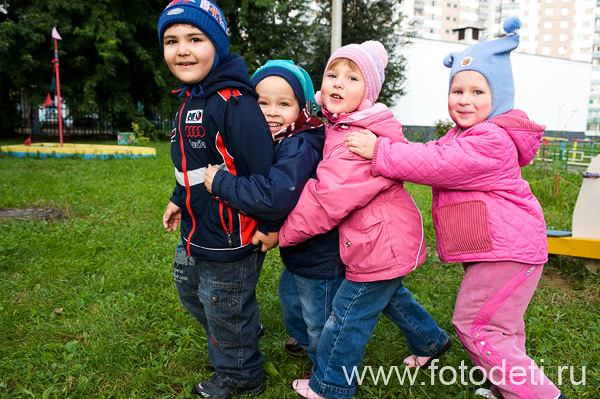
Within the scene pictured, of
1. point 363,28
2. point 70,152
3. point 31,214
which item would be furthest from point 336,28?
point 363,28

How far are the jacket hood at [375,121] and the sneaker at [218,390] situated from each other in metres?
1.36

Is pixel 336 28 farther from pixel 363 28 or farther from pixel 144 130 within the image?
pixel 363 28

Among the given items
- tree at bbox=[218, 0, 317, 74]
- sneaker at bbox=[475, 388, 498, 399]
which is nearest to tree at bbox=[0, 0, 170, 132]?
tree at bbox=[218, 0, 317, 74]

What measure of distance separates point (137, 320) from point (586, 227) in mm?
3287

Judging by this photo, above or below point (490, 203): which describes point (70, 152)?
below

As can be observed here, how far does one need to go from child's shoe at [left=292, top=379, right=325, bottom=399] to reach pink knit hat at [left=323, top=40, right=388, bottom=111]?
1.35 meters

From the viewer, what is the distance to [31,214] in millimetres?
5305

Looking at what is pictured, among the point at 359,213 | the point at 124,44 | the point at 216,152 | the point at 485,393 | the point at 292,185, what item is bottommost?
the point at 485,393

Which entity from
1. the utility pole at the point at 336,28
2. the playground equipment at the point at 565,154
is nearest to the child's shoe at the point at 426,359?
the playground equipment at the point at 565,154

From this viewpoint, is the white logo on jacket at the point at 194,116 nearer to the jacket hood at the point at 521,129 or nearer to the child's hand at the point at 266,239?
the child's hand at the point at 266,239

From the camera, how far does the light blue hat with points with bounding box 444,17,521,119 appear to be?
6.69ft

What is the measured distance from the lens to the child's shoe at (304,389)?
223 centimetres

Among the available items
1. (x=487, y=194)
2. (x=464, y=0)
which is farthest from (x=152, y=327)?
(x=464, y=0)

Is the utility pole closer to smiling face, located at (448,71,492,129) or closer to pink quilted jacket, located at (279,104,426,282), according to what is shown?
smiling face, located at (448,71,492,129)
